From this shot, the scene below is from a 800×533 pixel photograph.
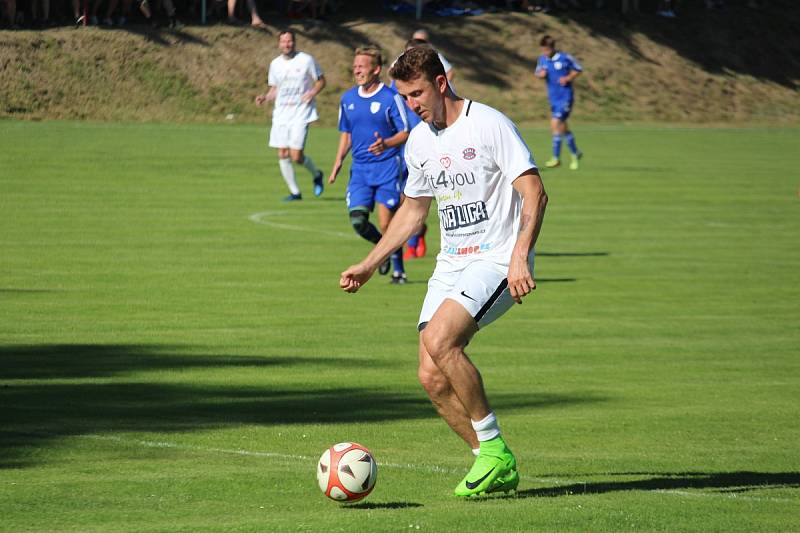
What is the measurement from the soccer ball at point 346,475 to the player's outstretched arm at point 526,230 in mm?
1088

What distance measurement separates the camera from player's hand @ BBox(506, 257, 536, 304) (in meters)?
7.20

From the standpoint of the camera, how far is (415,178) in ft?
26.7

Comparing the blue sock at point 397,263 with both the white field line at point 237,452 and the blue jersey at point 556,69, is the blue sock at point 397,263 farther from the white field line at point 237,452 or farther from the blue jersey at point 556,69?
the blue jersey at point 556,69

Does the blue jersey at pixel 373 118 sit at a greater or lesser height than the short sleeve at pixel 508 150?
lesser

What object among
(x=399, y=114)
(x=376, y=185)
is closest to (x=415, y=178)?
(x=376, y=185)

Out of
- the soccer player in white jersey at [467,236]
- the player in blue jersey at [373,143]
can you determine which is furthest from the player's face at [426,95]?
the player in blue jersey at [373,143]

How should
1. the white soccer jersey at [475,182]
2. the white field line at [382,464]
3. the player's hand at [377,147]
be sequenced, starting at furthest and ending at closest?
the player's hand at [377,147], the white field line at [382,464], the white soccer jersey at [475,182]

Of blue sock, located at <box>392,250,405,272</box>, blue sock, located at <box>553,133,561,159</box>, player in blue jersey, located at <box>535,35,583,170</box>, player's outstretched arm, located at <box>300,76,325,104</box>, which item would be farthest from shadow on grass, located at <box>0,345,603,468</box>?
blue sock, located at <box>553,133,561,159</box>

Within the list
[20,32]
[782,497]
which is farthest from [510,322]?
[20,32]

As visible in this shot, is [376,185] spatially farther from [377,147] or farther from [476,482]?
[476,482]

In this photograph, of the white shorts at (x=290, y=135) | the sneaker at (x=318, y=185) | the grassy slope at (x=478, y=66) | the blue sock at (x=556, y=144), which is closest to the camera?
the white shorts at (x=290, y=135)

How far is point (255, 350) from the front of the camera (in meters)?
12.6

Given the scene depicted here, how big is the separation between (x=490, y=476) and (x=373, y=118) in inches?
382

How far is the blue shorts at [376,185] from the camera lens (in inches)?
642
